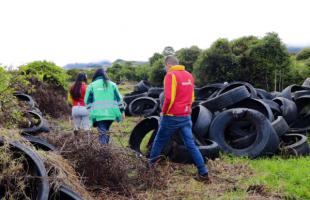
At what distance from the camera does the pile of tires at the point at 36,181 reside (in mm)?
4120

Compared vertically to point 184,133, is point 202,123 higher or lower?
lower

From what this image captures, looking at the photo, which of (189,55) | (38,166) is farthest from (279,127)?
(189,55)

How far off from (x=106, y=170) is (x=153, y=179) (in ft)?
2.52

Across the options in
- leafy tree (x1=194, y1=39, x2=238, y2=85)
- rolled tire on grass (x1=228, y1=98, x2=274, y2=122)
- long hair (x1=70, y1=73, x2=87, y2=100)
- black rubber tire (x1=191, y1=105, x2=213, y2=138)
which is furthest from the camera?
leafy tree (x1=194, y1=39, x2=238, y2=85)

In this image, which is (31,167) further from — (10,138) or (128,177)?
(128,177)

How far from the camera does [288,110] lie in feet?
33.1

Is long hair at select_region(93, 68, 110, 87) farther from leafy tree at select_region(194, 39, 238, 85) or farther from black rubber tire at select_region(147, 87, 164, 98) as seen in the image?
leafy tree at select_region(194, 39, 238, 85)

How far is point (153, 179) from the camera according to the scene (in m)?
6.09

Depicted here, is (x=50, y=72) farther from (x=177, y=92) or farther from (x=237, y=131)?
(x=177, y=92)

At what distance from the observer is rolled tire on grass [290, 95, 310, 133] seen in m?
9.98

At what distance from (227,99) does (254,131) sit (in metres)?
1.01

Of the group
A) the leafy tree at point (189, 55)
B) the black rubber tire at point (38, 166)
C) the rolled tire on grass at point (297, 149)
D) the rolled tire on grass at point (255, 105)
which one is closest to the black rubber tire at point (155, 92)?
the rolled tire on grass at point (255, 105)

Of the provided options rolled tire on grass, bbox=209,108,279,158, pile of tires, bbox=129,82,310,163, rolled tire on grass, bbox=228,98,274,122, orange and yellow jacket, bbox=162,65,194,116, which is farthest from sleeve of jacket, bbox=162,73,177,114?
rolled tire on grass, bbox=228,98,274,122

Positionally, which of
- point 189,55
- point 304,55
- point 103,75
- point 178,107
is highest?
point 189,55
